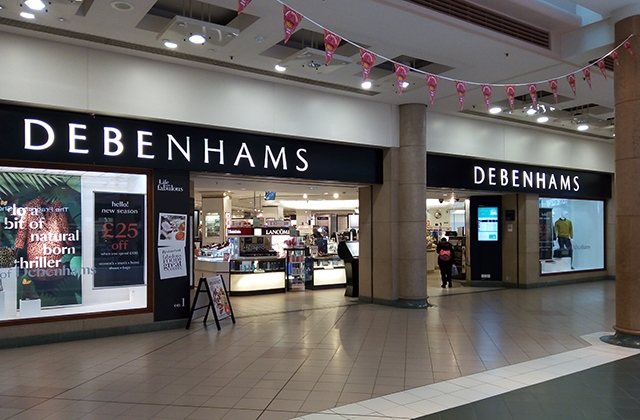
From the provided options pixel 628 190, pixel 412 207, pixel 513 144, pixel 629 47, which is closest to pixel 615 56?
pixel 629 47

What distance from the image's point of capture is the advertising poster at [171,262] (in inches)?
300

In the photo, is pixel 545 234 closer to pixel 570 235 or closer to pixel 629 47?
pixel 570 235

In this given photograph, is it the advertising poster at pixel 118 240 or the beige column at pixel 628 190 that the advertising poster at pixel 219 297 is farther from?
the beige column at pixel 628 190

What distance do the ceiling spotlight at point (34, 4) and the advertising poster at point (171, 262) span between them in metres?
3.53

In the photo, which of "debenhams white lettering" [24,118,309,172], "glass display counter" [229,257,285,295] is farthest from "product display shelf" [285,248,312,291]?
"debenhams white lettering" [24,118,309,172]

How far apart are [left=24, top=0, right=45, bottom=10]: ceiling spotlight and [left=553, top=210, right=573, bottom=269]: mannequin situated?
13125mm

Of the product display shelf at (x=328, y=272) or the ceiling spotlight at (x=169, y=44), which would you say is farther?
the product display shelf at (x=328, y=272)

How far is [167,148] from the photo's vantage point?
7.55 m

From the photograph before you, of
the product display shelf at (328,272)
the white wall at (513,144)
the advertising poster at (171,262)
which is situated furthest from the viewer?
the product display shelf at (328,272)

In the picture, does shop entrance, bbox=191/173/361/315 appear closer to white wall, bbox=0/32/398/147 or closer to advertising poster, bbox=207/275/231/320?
white wall, bbox=0/32/398/147

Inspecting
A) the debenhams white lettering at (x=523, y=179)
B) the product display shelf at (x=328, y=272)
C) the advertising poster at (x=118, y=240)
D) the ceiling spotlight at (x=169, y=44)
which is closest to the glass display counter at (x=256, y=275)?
the product display shelf at (x=328, y=272)

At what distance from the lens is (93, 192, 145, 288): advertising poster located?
7.21 metres

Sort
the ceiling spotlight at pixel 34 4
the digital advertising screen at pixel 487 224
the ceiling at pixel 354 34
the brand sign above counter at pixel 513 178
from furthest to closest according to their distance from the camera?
the digital advertising screen at pixel 487 224 < the brand sign above counter at pixel 513 178 < the ceiling at pixel 354 34 < the ceiling spotlight at pixel 34 4

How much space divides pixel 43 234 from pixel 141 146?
1.75 meters
